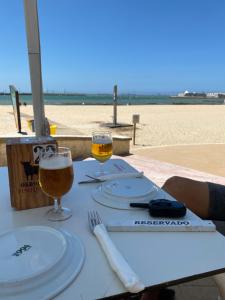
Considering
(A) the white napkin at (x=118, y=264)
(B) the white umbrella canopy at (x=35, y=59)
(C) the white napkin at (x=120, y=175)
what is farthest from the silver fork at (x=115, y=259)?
(B) the white umbrella canopy at (x=35, y=59)

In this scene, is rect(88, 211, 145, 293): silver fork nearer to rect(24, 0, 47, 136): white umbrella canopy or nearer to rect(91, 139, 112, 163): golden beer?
rect(91, 139, 112, 163): golden beer

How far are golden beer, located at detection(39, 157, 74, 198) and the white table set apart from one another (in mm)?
103

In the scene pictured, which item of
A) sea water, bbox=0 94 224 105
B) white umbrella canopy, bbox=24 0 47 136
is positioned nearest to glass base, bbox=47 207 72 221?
white umbrella canopy, bbox=24 0 47 136

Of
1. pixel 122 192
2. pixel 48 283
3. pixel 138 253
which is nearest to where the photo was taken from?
pixel 48 283

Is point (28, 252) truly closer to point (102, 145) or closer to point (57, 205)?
point (57, 205)

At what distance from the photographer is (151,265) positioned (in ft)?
1.98

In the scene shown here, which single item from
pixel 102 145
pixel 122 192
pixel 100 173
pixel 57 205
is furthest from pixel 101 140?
pixel 57 205

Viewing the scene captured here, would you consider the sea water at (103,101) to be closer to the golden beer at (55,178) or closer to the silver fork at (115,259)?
the golden beer at (55,178)

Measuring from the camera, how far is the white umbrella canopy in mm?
1186

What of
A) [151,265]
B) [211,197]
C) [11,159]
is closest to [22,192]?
[11,159]

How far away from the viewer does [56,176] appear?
2.57ft

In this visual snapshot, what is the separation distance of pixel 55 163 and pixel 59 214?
17 cm

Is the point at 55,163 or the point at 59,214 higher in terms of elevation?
the point at 55,163

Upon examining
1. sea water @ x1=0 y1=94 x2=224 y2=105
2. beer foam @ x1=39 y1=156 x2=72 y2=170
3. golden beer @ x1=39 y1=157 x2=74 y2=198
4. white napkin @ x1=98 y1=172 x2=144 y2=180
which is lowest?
sea water @ x1=0 y1=94 x2=224 y2=105
